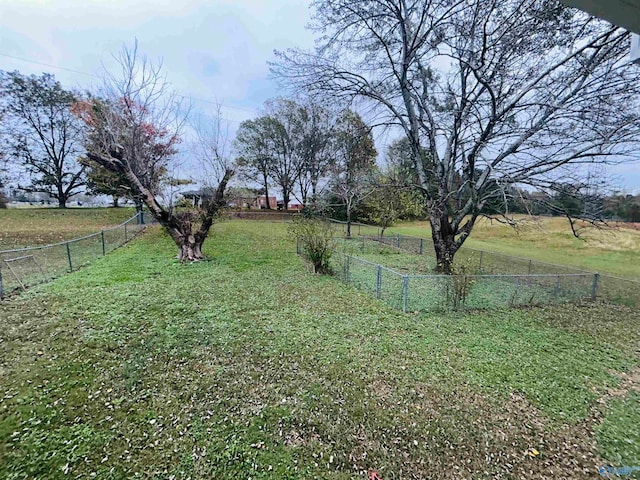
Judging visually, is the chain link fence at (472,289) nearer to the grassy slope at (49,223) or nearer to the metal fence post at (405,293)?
the metal fence post at (405,293)

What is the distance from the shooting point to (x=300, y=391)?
307 centimetres

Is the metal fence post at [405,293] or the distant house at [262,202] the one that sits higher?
the distant house at [262,202]

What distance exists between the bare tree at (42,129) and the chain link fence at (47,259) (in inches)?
467

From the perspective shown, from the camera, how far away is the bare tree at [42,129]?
1783 cm

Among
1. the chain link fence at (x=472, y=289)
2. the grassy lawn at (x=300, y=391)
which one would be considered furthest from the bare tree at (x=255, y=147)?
the grassy lawn at (x=300, y=391)

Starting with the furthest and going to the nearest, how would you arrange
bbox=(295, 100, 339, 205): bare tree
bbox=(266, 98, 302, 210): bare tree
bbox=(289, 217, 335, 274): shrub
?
bbox=(266, 98, 302, 210): bare tree → bbox=(295, 100, 339, 205): bare tree → bbox=(289, 217, 335, 274): shrub

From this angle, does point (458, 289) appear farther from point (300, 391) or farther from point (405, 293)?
A: point (300, 391)

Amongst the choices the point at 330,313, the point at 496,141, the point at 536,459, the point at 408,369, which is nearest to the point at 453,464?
the point at 536,459

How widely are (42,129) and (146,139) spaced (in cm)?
1554

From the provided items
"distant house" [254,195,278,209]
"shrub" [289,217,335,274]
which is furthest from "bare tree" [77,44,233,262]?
"distant house" [254,195,278,209]

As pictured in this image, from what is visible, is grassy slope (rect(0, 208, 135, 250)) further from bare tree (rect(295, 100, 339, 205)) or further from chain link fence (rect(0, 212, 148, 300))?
bare tree (rect(295, 100, 339, 205))

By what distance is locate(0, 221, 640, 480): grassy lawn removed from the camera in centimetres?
224

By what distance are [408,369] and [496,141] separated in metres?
6.71

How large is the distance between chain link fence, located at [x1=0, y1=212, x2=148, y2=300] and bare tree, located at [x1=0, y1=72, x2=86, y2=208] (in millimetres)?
11868
